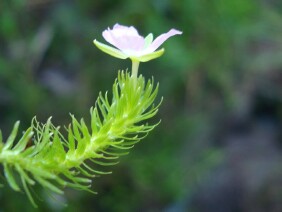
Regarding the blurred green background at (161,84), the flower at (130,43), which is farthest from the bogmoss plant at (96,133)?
the blurred green background at (161,84)

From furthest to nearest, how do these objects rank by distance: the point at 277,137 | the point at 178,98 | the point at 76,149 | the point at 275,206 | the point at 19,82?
the point at 277,137 → the point at 275,206 → the point at 178,98 → the point at 19,82 → the point at 76,149

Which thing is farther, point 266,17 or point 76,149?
point 266,17

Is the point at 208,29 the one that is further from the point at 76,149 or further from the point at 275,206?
the point at 76,149

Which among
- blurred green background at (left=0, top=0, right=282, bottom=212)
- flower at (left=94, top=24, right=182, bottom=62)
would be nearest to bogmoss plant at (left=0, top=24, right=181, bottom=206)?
flower at (left=94, top=24, right=182, bottom=62)

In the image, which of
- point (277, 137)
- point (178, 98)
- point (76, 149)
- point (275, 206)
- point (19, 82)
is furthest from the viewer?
point (277, 137)

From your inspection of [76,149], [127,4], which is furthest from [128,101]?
[127,4]

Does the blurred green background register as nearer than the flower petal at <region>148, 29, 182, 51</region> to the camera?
No

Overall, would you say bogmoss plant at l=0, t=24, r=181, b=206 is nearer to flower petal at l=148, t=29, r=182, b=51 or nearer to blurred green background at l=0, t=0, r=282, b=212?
flower petal at l=148, t=29, r=182, b=51

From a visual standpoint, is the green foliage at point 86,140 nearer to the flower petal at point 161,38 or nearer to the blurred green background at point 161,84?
the flower petal at point 161,38
